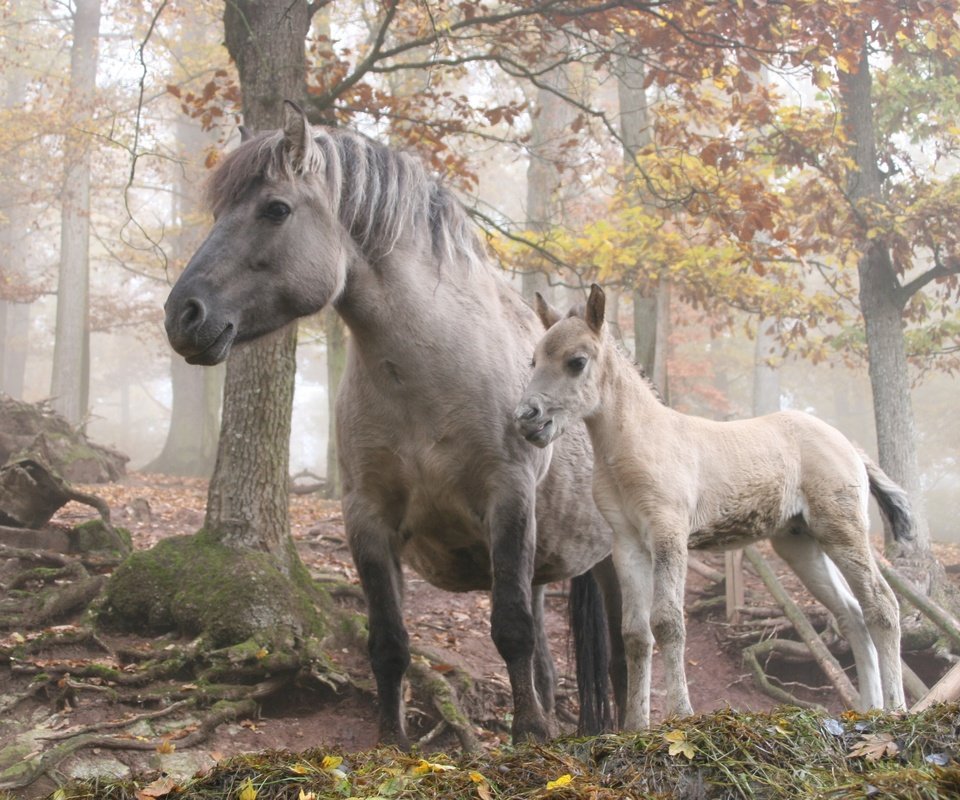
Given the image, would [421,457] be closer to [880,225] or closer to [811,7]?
[811,7]

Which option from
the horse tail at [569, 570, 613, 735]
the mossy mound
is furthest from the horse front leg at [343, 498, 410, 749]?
the horse tail at [569, 570, 613, 735]

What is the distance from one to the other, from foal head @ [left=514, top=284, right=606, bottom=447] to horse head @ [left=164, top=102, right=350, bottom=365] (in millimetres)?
1124

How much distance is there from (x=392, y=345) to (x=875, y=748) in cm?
285

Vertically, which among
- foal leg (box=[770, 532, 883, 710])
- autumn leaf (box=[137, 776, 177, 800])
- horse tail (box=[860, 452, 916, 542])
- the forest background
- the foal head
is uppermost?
the forest background

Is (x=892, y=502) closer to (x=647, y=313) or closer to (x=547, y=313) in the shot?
(x=547, y=313)

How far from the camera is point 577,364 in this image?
4.33 meters

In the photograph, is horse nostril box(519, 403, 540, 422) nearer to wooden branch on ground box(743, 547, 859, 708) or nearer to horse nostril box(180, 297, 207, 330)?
horse nostril box(180, 297, 207, 330)

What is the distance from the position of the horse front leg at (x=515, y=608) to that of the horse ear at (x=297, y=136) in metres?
1.99

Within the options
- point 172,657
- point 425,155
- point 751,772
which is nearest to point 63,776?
point 172,657

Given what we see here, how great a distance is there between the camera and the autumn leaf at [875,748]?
3.27 m

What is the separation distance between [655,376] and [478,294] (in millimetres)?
6471

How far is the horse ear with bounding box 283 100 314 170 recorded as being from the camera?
435 centimetres

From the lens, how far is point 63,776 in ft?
14.0

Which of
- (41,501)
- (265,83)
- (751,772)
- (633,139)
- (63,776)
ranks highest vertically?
(633,139)
